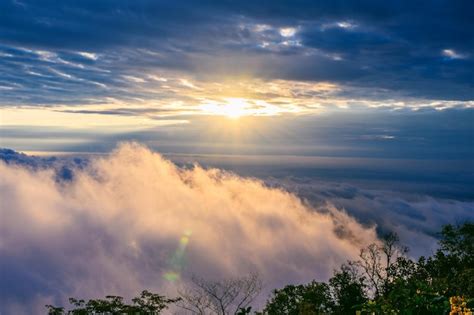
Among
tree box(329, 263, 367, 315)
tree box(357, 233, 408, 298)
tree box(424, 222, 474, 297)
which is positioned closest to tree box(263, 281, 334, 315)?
tree box(329, 263, 367, 315)

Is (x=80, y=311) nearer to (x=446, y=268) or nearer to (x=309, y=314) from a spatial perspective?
(x=309, y=314)

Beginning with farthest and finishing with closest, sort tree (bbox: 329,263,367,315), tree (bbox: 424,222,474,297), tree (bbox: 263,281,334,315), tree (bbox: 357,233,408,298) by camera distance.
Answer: tree (bbox: 357,233,408,298) < tree (bbox: 424,222,474,297) < tree (bbox: 329,263,367,315) < tree (bbox: 263,281,334,315)

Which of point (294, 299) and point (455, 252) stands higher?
point (455, 252)

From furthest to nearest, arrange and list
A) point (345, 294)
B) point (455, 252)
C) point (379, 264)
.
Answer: point (379, 264)
point (455, 252)
point (345, 294)

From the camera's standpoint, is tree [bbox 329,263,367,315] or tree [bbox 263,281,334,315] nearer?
tree [bbox 263,281,334,315]

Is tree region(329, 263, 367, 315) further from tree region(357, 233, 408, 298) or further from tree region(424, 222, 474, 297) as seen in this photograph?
tree region(424, 222, 474, 297)

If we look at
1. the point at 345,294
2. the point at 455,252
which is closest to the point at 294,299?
the point at 345,294

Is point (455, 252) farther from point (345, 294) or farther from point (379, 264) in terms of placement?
point (345, 294)

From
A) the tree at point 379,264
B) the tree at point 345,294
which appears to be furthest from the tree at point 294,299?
the tree at point 379,264

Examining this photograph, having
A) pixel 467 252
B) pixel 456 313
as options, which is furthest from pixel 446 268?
pixel 456 313

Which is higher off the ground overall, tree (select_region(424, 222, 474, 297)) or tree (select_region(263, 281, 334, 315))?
tree (select_region(424, 222, 474, 297))

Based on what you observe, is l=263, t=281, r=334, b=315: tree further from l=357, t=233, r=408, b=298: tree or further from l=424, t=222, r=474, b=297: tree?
l=424, t=222, r=474, b=297: tree

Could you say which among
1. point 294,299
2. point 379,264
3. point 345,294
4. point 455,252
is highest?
point 455,252

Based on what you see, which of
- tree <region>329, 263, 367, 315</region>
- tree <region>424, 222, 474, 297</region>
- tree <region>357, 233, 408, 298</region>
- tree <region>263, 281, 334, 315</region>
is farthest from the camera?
tree <region>357, 233, 408, 298</region>
